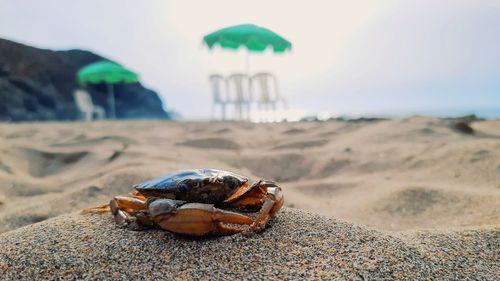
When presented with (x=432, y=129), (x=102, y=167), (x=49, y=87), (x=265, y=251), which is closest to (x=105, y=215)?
(x=265, y=251)

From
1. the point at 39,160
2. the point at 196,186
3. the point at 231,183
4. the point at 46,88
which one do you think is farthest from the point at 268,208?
the point at 46,88

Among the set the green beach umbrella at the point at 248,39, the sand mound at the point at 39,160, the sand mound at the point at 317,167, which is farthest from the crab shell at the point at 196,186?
the green beach umbrella at the point at 248,39

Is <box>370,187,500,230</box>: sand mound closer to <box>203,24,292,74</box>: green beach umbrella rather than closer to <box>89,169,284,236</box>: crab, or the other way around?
<box>89,169,284,236</box>: crab

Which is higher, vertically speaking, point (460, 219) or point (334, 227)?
point (334, 227)

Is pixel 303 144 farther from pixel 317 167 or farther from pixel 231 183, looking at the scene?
pixel 231 183

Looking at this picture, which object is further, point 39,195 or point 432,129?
point 432,129

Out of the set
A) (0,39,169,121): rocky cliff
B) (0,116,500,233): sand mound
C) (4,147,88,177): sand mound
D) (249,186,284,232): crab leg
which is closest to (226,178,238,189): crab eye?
(249,186,284,232): crab leg

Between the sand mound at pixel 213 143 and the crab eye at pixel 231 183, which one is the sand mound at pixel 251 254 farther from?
the sand mound at pixel 213 143

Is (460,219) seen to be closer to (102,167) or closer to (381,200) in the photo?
(381,200)
